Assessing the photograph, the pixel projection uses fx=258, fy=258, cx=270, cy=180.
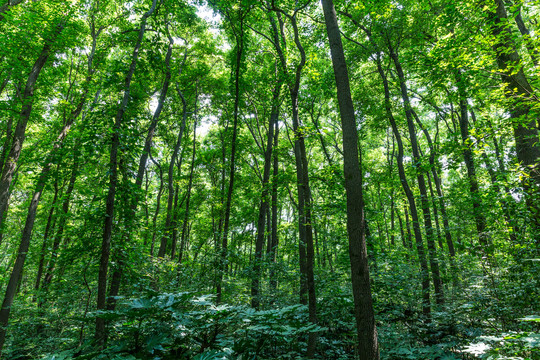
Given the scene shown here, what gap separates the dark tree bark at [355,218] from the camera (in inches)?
162

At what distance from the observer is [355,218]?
15.1ft

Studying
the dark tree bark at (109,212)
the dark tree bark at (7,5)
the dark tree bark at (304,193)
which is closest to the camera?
the dark tree bark at (109,212)

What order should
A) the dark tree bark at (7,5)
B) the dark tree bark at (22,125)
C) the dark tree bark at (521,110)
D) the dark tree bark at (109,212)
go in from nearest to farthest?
1. the dark tree bark at (109,212)
2. the dark tree bark at (521,110)
3. the dark tree bark at (22,125)
4. the dark tree bark at (7,5)

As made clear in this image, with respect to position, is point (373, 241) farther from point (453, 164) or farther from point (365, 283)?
point (365, 283)

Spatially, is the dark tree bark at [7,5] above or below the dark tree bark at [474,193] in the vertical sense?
above

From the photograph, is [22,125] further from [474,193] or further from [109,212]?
[474,193]

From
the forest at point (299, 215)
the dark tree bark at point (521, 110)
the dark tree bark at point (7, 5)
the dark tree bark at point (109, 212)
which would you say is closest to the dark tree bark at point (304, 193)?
the forest at point (299, 215)

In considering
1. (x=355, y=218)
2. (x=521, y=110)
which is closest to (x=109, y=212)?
(x=355, y=218)

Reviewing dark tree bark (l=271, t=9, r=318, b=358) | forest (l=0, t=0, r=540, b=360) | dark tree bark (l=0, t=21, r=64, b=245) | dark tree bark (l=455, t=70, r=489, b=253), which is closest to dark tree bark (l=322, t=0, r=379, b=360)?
forest (l=0, t=0, r=540, b=360)

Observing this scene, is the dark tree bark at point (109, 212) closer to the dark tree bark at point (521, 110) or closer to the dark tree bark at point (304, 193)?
the dark tree bark at point (304, 193)

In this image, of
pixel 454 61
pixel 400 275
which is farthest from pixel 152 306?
pixel 454 61

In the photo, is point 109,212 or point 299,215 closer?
point 109,212

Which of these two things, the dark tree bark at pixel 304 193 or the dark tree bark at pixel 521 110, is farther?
the dark tree bark at pixel 304 193

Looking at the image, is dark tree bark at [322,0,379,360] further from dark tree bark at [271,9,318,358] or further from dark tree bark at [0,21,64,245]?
dark tree bark at [0,21,64,245]
